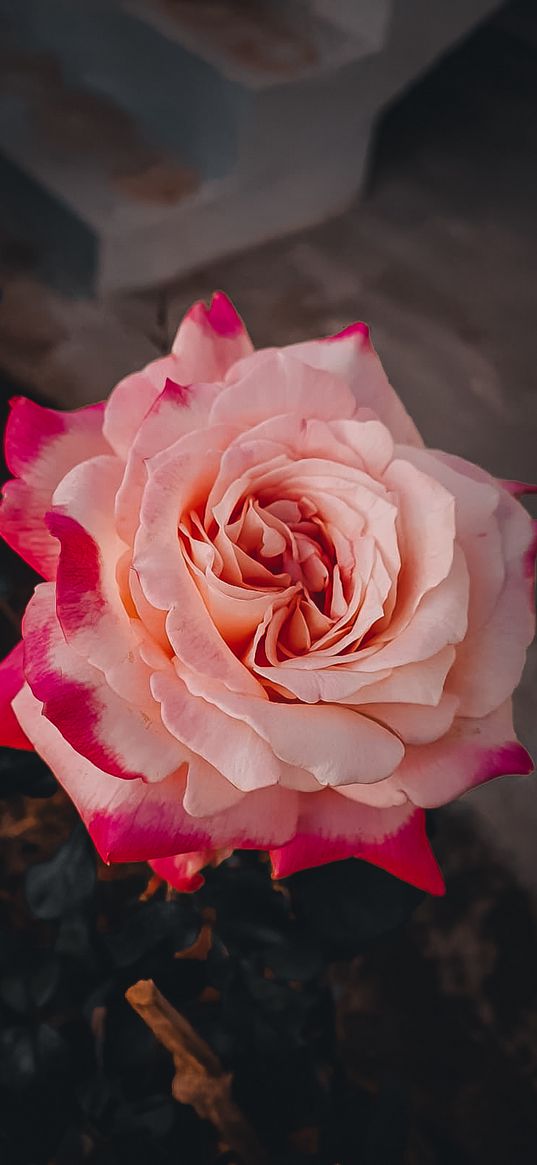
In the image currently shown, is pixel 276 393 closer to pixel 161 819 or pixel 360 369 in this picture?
pixel 360 369

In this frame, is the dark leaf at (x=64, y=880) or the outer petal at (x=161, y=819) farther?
the dark leaf at (x=64, y=880)

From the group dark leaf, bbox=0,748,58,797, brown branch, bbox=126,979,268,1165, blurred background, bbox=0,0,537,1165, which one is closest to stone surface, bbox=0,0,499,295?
blurred background, bbox=0,0,537,1165

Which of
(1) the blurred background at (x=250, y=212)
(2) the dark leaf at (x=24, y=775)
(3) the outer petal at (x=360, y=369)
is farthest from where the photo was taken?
(1) the blurred background at (x=250, y=212)

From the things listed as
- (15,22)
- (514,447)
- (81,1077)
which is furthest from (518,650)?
(15,22)

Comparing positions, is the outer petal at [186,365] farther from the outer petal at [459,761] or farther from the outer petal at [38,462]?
the outer petal at [459,761]

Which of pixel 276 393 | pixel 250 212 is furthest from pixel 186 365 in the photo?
pixel 250 212

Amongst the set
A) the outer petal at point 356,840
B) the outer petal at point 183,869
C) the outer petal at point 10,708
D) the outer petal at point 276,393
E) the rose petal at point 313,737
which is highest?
the outer petal at point 276,393

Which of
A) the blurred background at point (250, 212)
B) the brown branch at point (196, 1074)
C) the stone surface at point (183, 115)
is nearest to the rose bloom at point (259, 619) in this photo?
the brown branch at point (196, 1074)

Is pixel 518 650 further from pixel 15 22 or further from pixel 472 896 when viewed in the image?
pixel 15 22
